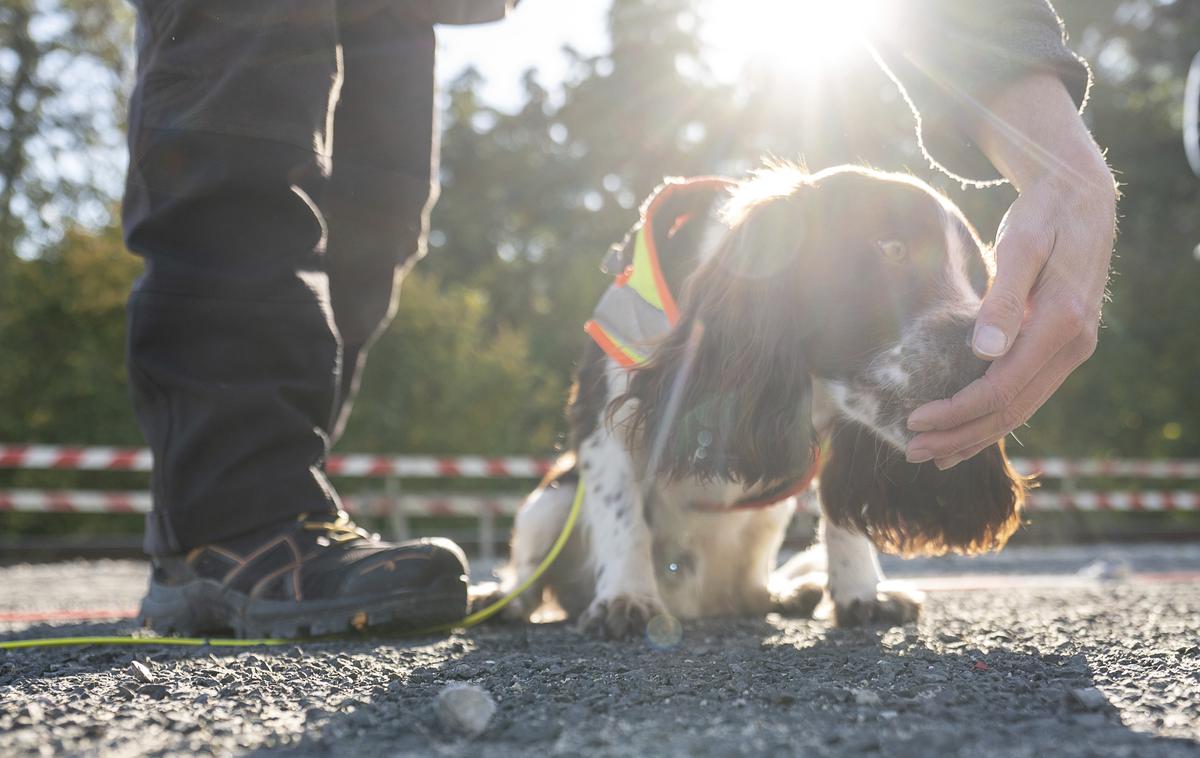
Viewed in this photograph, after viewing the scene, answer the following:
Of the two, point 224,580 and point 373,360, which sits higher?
point 373,360

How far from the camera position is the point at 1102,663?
1.85 m

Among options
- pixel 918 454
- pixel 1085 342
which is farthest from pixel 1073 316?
pixel 918 454

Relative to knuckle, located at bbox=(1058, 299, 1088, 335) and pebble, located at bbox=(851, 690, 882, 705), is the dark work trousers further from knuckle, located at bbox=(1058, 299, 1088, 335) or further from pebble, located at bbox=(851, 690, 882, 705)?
knuckle, located at bbox=(1058, 299, 1088, 335)

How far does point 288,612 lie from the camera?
7.41ft

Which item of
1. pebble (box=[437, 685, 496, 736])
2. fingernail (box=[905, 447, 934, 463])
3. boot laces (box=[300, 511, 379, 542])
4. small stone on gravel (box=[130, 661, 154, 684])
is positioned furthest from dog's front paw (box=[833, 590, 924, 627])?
small stone on gravel (box=[130, 661, 154, 684])

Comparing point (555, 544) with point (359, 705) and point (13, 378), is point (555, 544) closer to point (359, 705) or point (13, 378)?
point (359, 705)

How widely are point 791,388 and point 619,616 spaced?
697 millimetres

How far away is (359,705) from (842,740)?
69 cm

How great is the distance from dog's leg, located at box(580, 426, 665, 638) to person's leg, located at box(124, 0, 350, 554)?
0.78 metres

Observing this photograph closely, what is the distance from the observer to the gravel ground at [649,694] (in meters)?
1.25

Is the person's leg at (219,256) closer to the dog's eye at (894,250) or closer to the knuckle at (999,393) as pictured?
the dog's eye at (894,250)

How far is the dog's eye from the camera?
2.44 meters

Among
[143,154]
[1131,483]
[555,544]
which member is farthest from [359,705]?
[1131,483]

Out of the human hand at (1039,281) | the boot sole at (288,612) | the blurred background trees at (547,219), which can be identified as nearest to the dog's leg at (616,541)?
the boot sole at (288,612)
